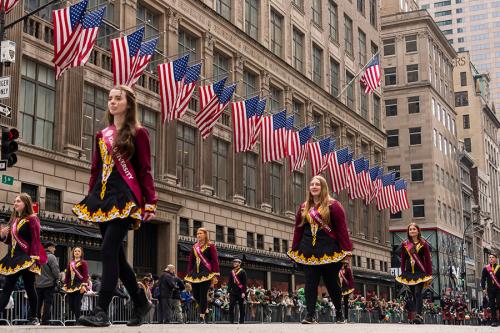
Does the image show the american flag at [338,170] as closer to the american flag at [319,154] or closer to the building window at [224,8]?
the american flag at [319,154]

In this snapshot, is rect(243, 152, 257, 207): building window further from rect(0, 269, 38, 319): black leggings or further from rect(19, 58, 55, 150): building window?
rect(0, 269, 38, 319): black leggings

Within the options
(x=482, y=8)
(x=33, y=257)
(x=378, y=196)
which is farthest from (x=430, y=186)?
(x=482, y=8)

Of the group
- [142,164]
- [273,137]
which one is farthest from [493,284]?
[273,137]

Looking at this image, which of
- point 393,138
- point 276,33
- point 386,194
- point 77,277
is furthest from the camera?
point 393,138

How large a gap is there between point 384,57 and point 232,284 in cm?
6928

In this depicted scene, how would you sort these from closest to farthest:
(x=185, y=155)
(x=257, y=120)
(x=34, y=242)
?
(x=34, y=242) < (x=257, y=120) < (x=185, y=155)

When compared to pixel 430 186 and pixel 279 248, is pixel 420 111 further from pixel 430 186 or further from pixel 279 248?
pixel 279 248

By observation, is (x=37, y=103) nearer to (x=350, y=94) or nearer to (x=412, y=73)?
(x=350, y=94)

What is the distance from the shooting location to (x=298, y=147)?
37.7 m

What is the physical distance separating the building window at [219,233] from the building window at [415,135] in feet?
156

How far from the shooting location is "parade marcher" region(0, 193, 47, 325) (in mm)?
12250

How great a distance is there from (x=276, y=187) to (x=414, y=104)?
4052 cm

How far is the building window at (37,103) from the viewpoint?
2775 centimetres

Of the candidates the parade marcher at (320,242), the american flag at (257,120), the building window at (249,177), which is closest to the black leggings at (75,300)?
the parade marcher at (320,242)
